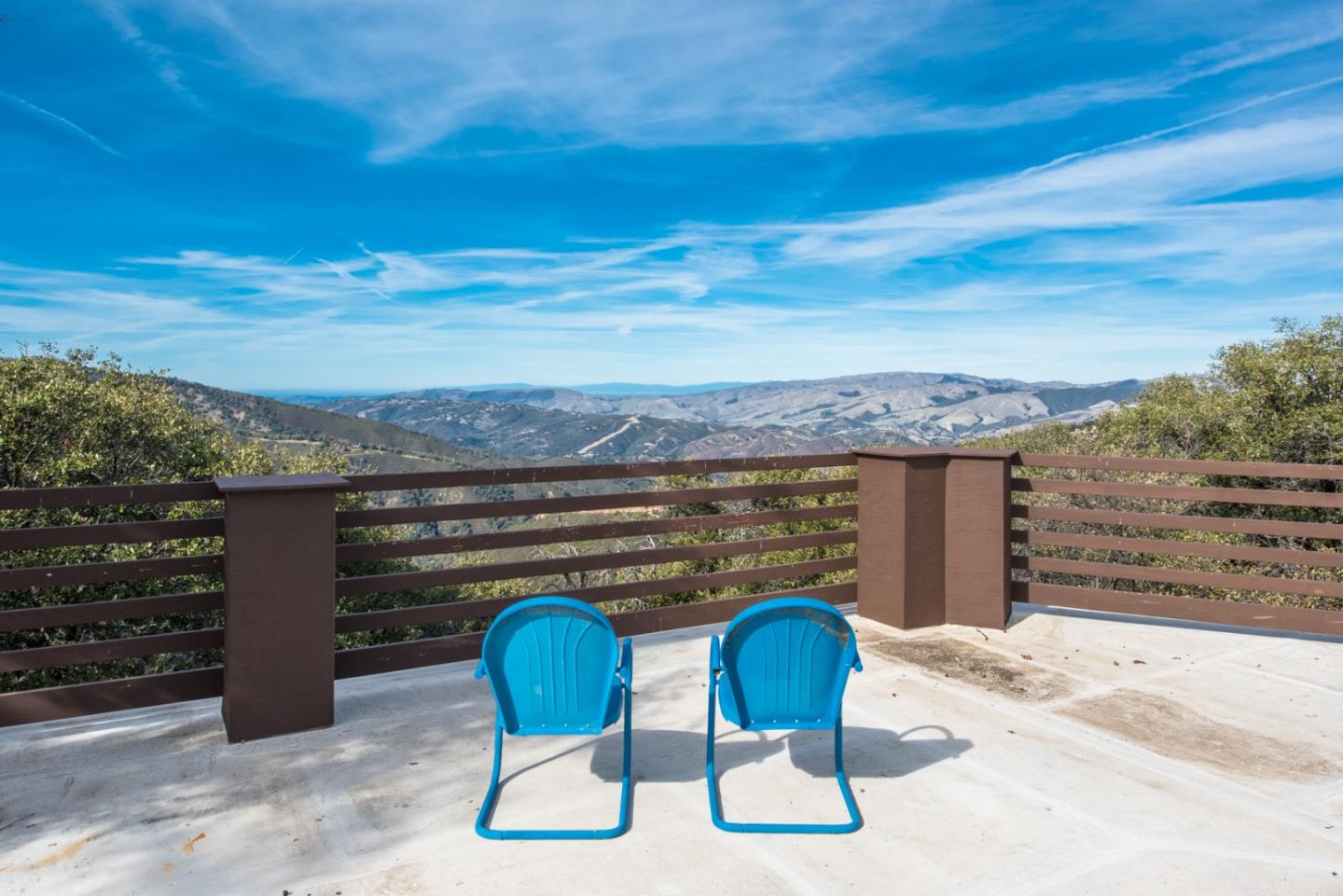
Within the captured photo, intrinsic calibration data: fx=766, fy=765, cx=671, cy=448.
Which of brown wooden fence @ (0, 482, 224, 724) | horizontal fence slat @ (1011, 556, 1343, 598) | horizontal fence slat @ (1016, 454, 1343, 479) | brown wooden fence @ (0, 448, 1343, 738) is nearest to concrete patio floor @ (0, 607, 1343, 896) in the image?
brown wooden fence @ (0, 482, 224, 724)

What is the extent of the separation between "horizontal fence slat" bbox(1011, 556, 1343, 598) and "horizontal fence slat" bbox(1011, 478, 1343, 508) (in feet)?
1.72

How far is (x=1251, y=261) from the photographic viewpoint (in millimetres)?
27516

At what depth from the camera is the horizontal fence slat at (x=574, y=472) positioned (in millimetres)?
4367

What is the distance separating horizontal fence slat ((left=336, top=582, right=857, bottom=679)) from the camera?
436 cm

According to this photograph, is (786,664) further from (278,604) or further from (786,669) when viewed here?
(278,604)

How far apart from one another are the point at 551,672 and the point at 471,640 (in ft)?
7.26

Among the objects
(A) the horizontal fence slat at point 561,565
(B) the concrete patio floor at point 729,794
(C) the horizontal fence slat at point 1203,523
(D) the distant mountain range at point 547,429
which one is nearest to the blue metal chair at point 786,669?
(B) the concrete patio floor at point 729,794

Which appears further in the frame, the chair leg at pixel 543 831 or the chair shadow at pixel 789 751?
the chair shadow at pixel 789 751

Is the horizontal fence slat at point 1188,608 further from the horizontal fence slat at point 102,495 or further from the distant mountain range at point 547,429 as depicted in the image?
the distant mountain range at point 547,429

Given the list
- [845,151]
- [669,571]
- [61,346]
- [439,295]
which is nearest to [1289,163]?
[845,151]

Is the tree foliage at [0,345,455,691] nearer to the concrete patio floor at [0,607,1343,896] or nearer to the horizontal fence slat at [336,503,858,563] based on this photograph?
the horizontal fence slat at [336,503,858,563]

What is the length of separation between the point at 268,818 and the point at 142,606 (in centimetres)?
159

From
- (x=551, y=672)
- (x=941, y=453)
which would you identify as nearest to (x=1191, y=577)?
(x=941, y=453)

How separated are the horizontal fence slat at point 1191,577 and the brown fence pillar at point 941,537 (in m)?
0.38
